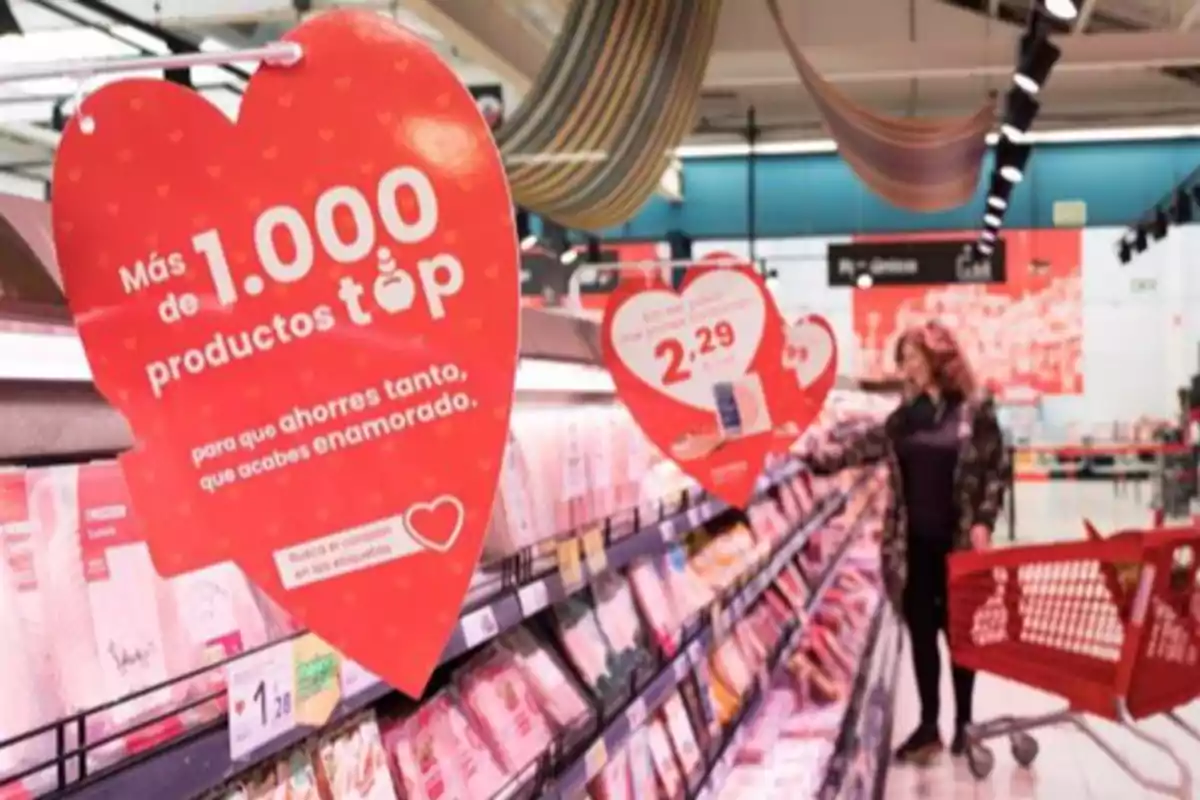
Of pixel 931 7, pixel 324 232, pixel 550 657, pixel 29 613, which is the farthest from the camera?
pixel 931 7

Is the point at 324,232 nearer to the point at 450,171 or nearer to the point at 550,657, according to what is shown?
the point at 450,171

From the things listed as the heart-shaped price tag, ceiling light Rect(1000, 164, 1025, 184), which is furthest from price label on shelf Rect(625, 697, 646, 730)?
ceiling light Rect(1000, 164, 1025, 184)

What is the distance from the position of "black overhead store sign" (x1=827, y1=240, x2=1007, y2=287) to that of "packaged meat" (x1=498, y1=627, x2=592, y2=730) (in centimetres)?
1090

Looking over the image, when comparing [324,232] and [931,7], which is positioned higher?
[931,7]

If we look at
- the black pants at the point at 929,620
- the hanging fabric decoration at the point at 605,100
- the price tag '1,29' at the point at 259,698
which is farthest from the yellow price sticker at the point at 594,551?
the black pants at the point at 929,620

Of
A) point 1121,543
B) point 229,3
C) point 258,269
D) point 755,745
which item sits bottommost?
point 755,745

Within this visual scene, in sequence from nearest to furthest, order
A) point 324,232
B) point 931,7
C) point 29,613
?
point 324,232 < point 29,613 < point 931,7

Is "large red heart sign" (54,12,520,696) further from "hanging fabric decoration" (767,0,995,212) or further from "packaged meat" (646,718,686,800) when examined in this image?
"hanging fabric decoration" (767,0,995,212)

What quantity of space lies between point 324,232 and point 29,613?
0.41 meters

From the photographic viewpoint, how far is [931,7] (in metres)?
13.1

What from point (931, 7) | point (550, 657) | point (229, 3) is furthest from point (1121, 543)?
point (931, 7)

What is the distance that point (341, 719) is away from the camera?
178cm

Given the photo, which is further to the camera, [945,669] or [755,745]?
[945,669]

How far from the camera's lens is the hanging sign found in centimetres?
325
